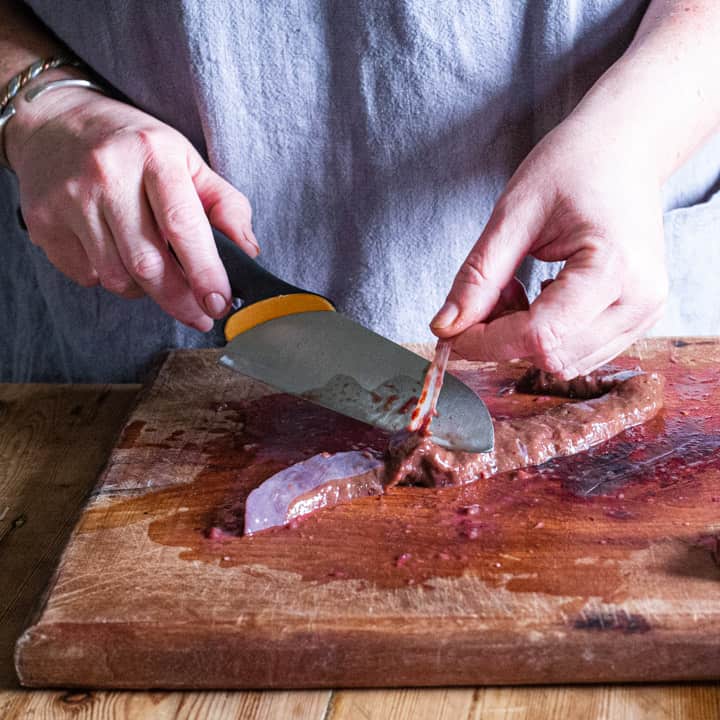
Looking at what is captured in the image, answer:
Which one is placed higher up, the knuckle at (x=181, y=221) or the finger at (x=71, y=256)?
the knuckle at (x=181, y=221)

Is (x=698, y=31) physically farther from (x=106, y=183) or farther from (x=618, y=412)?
(x=106, y=183)

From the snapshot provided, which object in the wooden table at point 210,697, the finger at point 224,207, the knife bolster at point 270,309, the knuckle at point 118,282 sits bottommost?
the wooden table at point 210,697

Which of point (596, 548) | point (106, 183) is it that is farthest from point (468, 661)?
point (106, 183)

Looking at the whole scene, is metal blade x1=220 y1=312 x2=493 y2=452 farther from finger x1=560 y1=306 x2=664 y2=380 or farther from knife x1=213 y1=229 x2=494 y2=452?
finger x1=560 y1=306 x2=664 y2=380

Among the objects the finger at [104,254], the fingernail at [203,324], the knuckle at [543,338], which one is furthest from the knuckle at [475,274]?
the finger at [104,254]

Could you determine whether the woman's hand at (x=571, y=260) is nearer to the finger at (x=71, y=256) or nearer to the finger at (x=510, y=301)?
the finger at (x=510, y=301)

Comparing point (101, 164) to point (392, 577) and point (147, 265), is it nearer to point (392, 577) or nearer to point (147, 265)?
point (147, 265)

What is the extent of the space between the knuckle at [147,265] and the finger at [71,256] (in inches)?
7.0

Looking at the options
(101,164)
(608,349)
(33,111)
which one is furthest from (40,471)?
(608,349)

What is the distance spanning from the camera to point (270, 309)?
1920 millimetres

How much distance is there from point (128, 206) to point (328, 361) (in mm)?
470

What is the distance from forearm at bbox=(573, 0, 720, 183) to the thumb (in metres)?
0.22

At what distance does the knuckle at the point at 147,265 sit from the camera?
74.7 inches

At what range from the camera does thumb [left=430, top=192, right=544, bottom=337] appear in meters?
1.69
